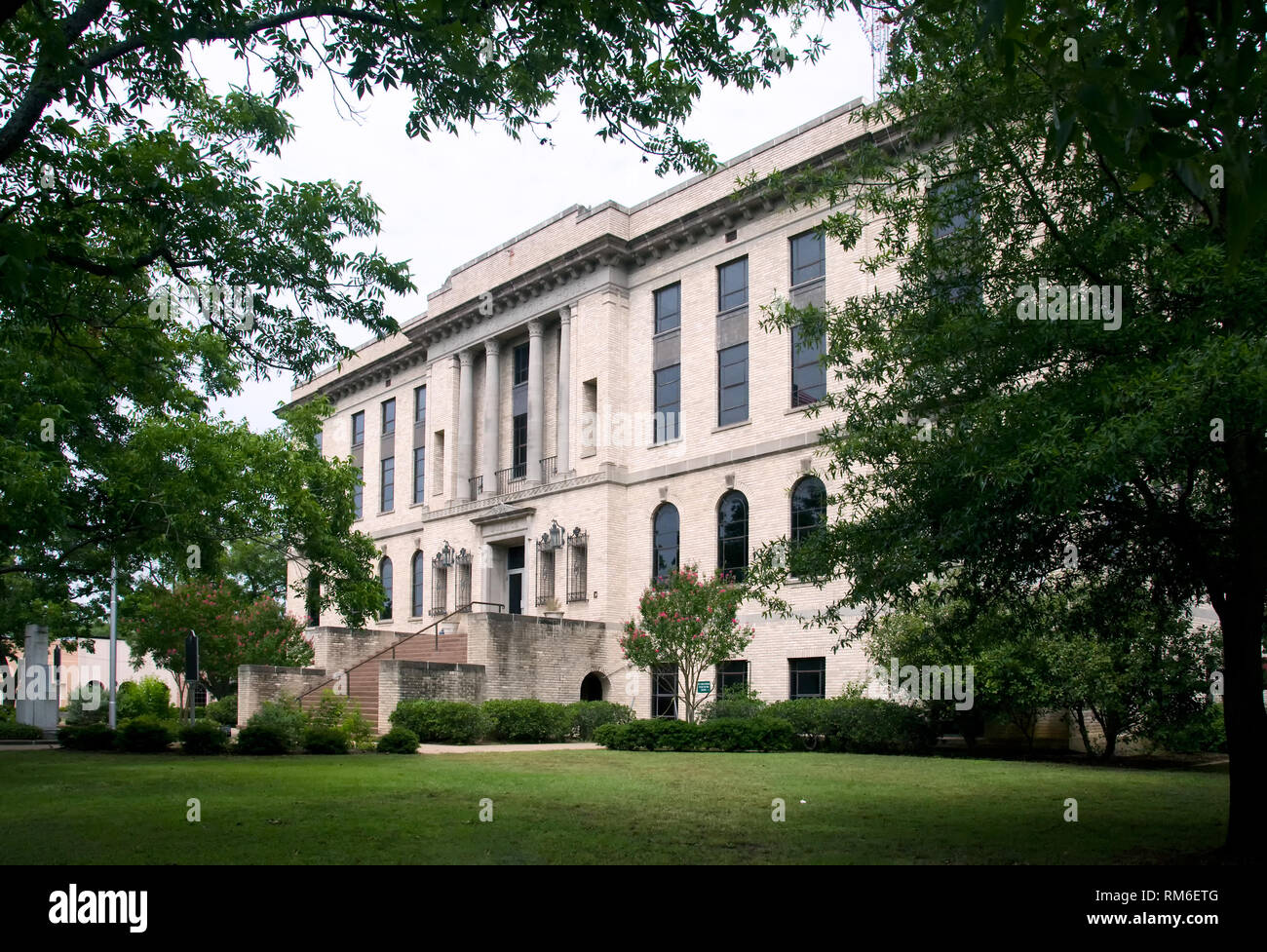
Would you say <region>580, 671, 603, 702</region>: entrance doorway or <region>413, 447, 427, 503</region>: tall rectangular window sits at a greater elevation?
<region>413, 447, 427, 503</region>: tall rectangular window

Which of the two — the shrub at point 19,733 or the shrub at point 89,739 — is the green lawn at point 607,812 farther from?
the shrub at point 19,733

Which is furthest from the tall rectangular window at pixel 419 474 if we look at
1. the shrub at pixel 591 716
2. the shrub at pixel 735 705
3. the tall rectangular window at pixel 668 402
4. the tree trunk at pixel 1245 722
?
the tree trunk at pixel 1245 722

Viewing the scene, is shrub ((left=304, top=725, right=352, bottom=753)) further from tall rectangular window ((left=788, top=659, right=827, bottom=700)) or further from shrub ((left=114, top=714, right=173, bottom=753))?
tall rectangular window ((left=788, top=659, right=827, bottom=700))

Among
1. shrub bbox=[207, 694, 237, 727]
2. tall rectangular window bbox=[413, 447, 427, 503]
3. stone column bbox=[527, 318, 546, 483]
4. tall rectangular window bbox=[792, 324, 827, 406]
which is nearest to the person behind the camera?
tall rectangular window bbox=[792, 324, 827, 406]

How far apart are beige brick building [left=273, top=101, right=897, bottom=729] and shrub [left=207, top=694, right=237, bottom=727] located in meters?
4.79

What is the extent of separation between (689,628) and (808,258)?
12459 mm

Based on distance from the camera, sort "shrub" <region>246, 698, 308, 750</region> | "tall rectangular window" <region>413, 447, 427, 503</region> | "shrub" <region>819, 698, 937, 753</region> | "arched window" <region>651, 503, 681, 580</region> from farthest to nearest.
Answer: "tall rectangular window" <region>413, 447, 427, 503</region>, "arched window" <region>651, 503, 681, 580</region>, "shrub" <region>819, 698, 937, 753</region>, "shrub" <region>246, 698, 308, 750</region>

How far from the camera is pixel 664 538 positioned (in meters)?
36.1

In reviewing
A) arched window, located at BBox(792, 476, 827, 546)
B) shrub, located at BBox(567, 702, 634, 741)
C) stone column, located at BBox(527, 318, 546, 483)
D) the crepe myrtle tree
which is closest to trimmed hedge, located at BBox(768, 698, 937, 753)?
the crepe myrtle tree

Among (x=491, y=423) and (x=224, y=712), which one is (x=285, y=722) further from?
(x=491, y=423)

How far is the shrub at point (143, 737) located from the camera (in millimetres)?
25047

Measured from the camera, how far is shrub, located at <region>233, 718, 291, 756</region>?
76.8 feet

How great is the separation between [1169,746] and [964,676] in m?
4.41
